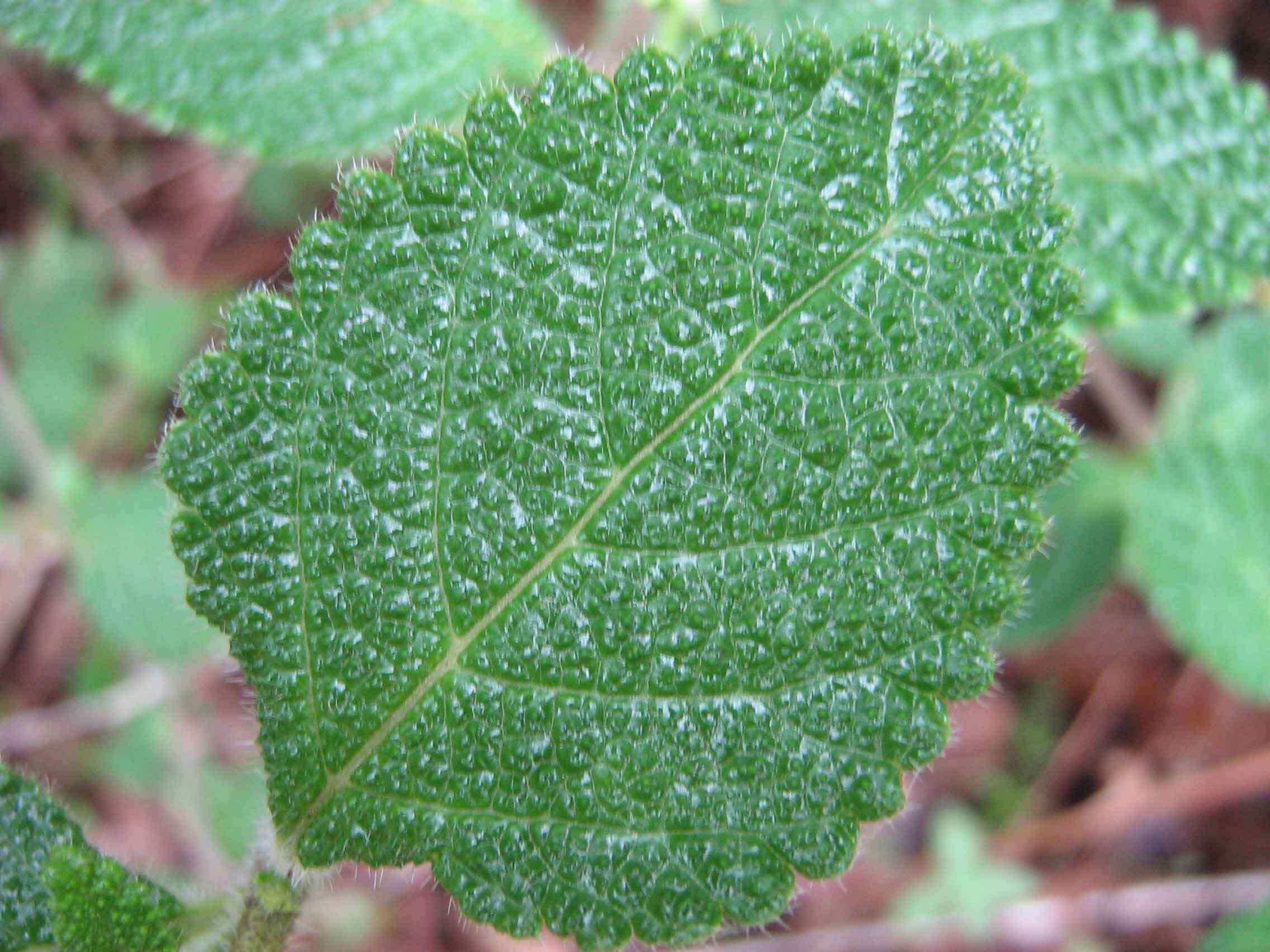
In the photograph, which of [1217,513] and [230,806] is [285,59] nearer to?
[1217,513]

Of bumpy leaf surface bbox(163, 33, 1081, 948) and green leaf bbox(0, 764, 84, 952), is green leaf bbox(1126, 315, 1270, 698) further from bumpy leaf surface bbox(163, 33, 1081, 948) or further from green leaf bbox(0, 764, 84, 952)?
green leaf bbox(0, 764, 84, 952)

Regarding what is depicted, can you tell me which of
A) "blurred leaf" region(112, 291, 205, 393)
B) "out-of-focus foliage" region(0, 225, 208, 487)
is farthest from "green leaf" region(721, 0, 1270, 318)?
"out-of-focus foliage" region(0, 225, 208, 487)

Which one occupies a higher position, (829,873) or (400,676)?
(400,676)

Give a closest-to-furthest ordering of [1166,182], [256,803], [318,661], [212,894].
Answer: [318,661], [212,894], [1166,182], [256,803]

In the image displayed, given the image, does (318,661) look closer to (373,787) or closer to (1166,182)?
(373,787)

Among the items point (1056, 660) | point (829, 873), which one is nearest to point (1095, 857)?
point (1056, 660)

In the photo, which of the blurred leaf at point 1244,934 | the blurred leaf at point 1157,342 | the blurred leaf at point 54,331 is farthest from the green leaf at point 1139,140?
the blurred leaf at point 54,331
